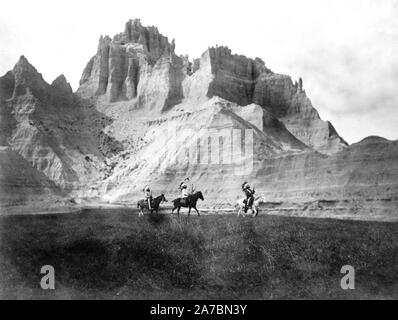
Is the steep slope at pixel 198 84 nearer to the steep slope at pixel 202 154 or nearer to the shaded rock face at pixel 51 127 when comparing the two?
the shaded rock face at pixel 51 127

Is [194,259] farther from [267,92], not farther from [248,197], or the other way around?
[267,92]

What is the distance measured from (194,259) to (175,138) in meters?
70.4

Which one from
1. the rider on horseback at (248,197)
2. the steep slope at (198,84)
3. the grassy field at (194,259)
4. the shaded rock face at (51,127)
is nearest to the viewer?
the grassy field at (194,259)

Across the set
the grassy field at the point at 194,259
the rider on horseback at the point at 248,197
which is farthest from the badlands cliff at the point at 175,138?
the grassy field at the point at 194,259

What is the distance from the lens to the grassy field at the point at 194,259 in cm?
2184

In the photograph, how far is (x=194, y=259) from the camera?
2452 cm

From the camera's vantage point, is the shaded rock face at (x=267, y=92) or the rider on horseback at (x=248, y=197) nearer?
the rider on horseback at (x=248, y=197)

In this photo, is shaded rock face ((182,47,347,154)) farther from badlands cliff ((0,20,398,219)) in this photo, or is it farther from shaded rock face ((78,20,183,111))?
shaded rock face ((78,20,183,111))

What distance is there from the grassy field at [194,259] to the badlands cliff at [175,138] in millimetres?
20728

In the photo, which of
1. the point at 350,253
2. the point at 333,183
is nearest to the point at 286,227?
the point at 350,253

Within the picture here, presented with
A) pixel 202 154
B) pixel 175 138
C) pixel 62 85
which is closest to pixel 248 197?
pixel 202 154

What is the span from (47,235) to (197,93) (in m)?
89.4

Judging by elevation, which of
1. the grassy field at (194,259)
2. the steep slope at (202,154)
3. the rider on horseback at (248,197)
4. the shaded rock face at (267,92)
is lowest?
the grassy field at (194,259)
